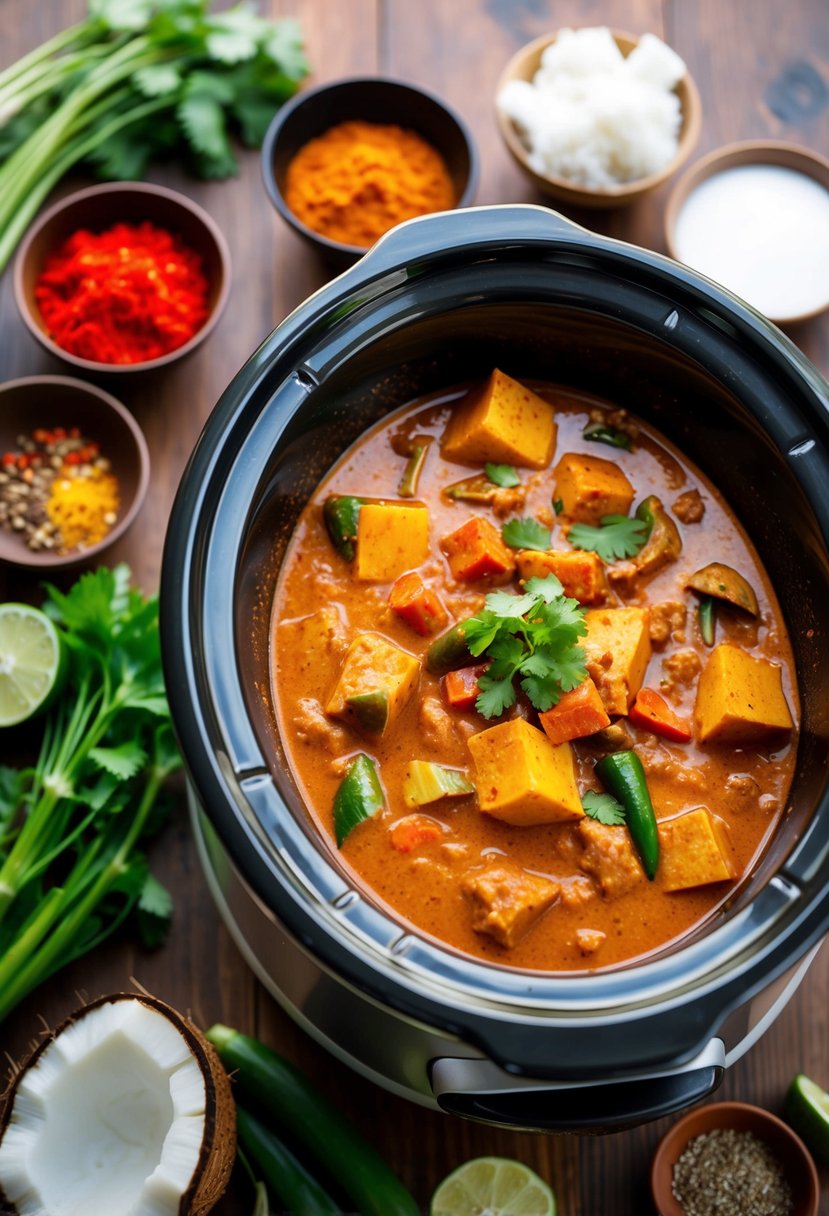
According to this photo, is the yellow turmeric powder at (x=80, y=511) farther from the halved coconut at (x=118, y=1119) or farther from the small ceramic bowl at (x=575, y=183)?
the small ceramic bowl at (x=575, y=183)

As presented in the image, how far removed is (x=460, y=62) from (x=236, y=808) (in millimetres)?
2680

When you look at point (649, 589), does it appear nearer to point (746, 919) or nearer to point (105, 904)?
point (746, 919)

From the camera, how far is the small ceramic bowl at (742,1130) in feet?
9.38

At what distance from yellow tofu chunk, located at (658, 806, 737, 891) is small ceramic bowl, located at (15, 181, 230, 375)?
1839mm

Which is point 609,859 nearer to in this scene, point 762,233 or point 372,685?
point 372,685

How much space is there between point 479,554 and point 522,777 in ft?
1.81

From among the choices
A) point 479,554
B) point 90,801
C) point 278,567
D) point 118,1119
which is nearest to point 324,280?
point 278,567

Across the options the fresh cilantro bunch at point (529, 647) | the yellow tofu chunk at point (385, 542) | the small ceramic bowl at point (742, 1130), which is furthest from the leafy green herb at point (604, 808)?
the small ceramic bowl at point (742, 1130)

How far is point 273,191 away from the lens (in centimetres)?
348

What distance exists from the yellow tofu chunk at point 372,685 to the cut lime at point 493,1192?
42.9 inches

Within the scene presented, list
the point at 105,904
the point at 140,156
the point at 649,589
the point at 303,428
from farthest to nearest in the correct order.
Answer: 1. the point at 140,156
2. the point at 105,904
3. the point at 649,589
4. the point at 303,428

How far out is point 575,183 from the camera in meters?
3.57

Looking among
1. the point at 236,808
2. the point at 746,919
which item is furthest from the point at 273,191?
the point at 746,919

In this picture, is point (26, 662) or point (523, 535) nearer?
point (523, 535)
